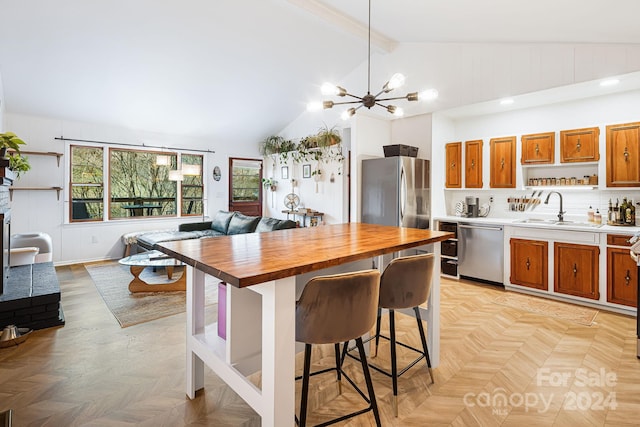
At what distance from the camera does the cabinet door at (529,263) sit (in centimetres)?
410

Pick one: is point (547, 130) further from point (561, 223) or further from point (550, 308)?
point (550, 308)

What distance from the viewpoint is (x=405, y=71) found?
16.8 feet

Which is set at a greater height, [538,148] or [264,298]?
[538,148]

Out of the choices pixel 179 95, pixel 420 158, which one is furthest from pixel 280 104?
pixel 420 158

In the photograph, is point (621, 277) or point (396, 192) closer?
point (621, 277)

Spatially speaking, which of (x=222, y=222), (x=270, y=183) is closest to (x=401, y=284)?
(x=222, y=222)

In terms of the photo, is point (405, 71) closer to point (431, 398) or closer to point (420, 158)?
point (420, 158)

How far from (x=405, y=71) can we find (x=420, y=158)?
1.35 metres

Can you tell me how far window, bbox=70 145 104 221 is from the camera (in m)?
6.02

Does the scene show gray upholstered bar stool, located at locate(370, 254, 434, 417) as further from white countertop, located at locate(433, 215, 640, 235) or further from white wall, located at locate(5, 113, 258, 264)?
white wall, located at locate(5, 113, 258, 264)

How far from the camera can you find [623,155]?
377 cm

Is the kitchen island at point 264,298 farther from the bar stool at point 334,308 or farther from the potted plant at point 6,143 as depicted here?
the potted plant at point 6,143

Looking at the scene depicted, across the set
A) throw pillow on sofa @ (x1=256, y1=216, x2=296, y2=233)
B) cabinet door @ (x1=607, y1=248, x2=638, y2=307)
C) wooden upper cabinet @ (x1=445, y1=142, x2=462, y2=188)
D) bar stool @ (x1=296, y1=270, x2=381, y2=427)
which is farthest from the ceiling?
bar stool @ (x1=296, y1=270, x2=381, y2=427)

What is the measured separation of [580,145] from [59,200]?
308 inches
